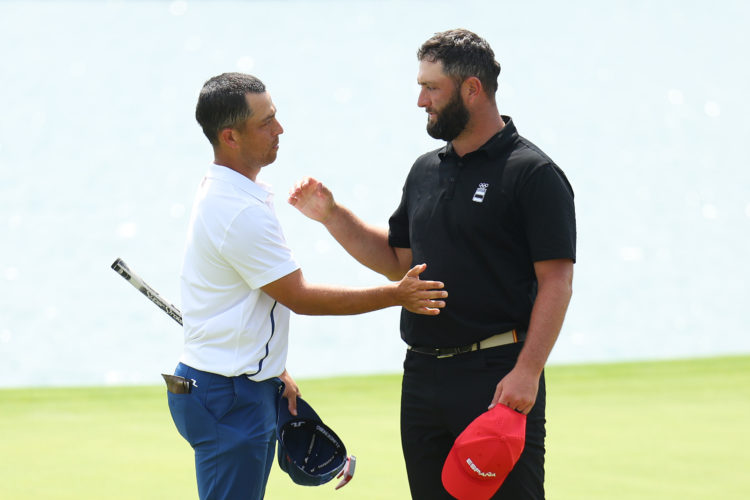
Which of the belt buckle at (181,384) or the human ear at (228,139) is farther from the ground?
the human ear at (228,139)

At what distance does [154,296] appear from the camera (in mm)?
2986

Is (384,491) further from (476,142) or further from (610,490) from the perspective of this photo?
(476,142)

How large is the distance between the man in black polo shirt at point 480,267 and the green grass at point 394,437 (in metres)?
1.74

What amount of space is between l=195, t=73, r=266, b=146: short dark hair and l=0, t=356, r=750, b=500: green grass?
219 cm

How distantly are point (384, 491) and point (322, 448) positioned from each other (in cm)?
163

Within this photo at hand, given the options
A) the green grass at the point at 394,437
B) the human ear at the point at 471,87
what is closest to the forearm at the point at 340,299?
the human ear at the point at 471,87

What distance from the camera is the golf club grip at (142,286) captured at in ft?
9.38

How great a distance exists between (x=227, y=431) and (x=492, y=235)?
2.87 ft

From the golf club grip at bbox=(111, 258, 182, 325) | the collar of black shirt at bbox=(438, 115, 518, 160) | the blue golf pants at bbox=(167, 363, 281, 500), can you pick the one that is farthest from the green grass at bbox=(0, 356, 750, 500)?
the collar of black shirt at bbox=(438, 115, 518, 160)

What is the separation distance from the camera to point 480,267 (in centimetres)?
271

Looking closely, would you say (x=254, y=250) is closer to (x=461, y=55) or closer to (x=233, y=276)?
(x=233, y=276)

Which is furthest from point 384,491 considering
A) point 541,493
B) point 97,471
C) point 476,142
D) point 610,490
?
point 476,142

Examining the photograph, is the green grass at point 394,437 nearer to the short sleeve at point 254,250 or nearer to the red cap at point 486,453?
the red cap at point 486,453

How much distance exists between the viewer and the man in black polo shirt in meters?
2.60
